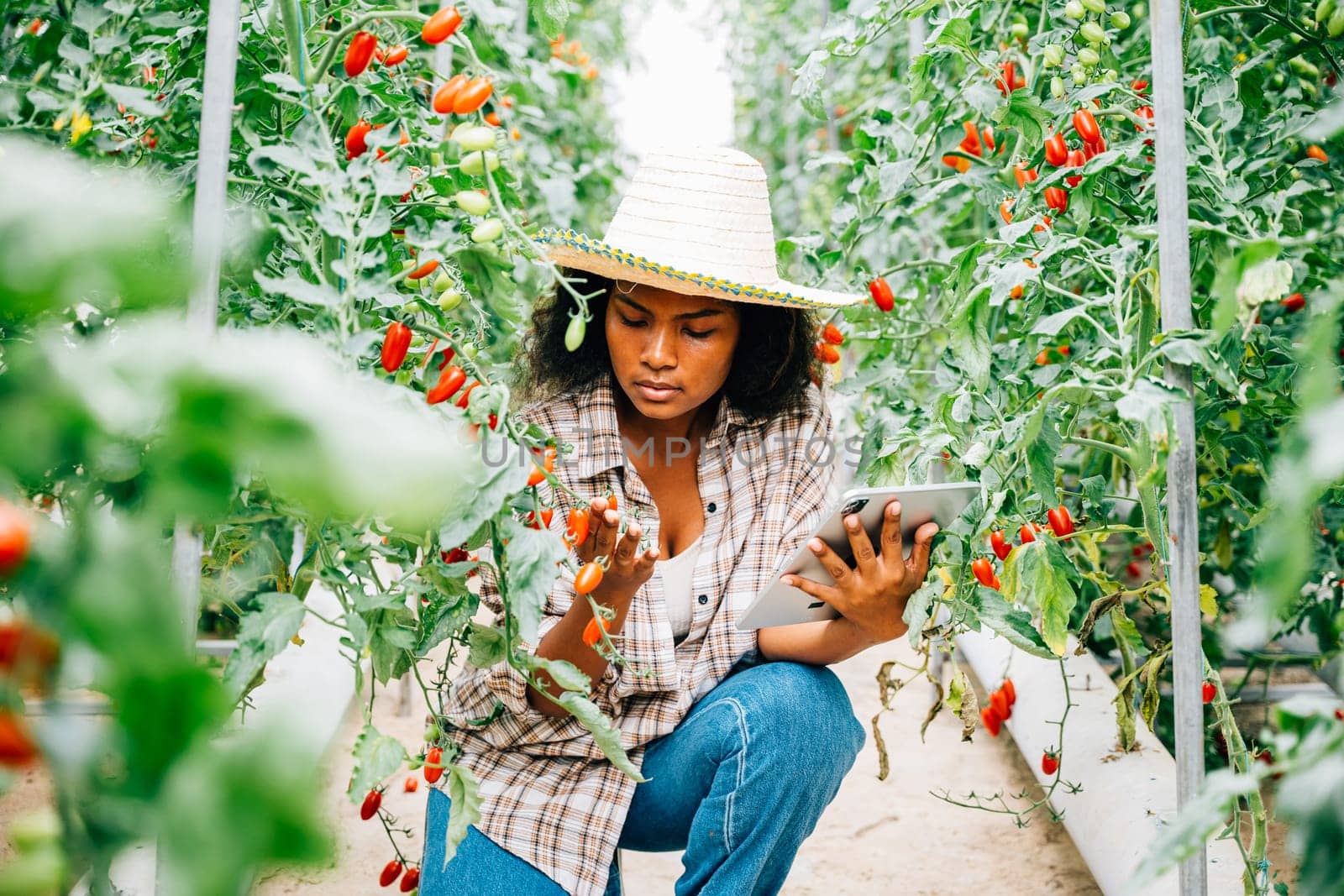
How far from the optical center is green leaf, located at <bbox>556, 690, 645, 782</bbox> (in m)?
0.97

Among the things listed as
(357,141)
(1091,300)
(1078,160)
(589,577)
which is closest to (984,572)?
(1091,300)

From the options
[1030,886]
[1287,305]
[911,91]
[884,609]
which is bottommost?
[1030,886]

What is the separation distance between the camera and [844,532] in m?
1.28

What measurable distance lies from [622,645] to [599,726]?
1.40 ft

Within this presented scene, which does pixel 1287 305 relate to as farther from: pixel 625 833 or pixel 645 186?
pixel 625 833

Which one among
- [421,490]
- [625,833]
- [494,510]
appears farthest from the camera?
[625,833]

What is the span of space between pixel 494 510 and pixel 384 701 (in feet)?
5.94

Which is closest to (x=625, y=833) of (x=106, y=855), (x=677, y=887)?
(x=677, y=887)

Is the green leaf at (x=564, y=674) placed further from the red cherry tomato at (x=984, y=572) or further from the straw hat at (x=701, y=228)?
the straw hat at (x=701, y=228)

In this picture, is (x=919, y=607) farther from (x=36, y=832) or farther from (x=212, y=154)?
(x=36, y=832)

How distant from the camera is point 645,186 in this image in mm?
1538

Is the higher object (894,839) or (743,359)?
(743,359)

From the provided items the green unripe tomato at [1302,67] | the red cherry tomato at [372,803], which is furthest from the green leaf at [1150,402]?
the green unripe tomato at [1302,67]

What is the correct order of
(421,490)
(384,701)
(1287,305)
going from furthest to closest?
(384,701) → (1287,305) → (421,490)
